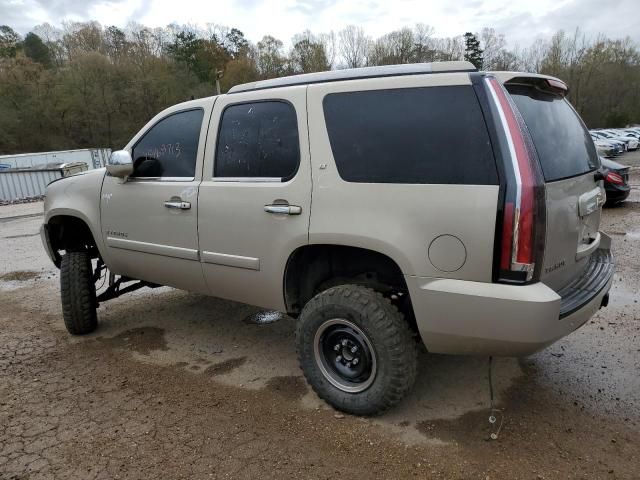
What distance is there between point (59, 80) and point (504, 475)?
65.7 meters

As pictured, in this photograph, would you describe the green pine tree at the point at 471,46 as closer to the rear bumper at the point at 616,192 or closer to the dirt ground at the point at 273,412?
the rear bumper at the point at 616,192

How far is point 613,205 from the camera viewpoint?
10508mm

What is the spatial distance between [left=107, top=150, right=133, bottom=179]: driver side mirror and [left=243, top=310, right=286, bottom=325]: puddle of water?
6.00 feet

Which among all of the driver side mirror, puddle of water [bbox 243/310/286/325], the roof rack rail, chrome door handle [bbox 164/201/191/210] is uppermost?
the roof rack rail

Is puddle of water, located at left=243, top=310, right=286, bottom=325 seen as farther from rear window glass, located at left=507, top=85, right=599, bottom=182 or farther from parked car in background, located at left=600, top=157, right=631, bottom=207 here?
parked car in background, located at left=600, top=157, right=631, bottom=207

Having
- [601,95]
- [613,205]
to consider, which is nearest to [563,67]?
[601,95]

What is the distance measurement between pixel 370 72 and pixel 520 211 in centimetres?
127

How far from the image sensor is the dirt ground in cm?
251

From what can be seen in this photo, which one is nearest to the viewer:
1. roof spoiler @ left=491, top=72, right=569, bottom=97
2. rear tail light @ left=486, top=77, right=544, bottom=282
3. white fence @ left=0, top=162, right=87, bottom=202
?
rear tail light @ left=486, top=77, right=544, bottom=282

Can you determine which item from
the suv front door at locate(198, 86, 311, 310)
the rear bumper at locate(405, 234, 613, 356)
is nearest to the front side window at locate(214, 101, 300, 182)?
the suv front door at locate(198, 86, 311, 310)

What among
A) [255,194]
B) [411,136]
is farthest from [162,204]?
[411,136]

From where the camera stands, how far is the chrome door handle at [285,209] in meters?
2.89

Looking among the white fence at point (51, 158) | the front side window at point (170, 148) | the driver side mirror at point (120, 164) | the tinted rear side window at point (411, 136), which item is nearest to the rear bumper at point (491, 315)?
the tinted rear side window at point (411, 136)

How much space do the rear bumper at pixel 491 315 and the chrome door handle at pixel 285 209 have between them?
82 cm
